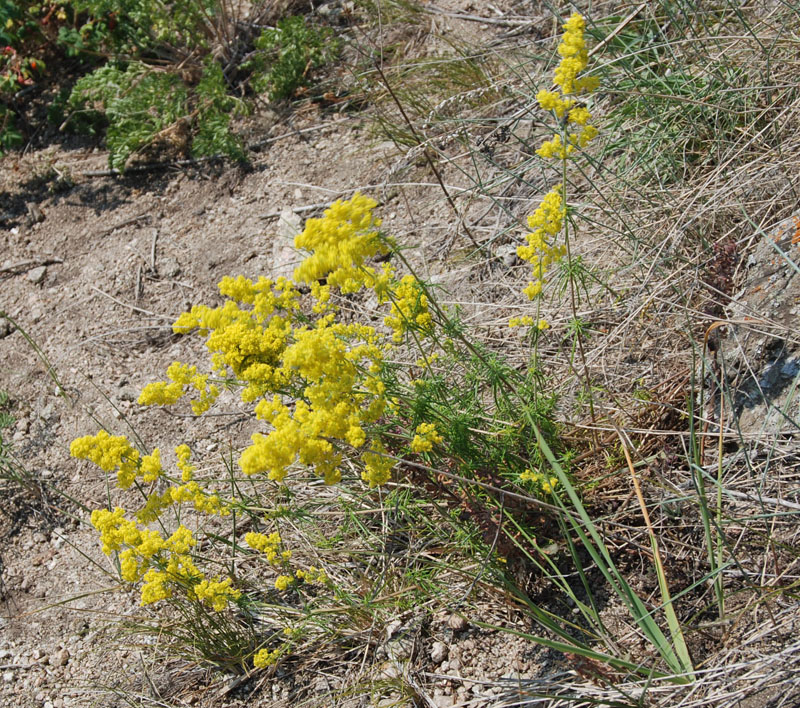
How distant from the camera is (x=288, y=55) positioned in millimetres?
4891

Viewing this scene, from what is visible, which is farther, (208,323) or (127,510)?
(127,510)

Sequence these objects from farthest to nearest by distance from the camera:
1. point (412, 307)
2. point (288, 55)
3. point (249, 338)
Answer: point (288, 55), point (412, 307), point (249, 338)

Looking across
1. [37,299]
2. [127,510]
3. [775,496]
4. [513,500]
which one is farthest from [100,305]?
[775,496]

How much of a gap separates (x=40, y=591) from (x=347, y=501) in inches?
57.4

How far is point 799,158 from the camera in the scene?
284 centimetres

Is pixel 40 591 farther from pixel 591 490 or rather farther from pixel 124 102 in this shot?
pixel 124 102

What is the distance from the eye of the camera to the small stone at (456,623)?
8.42 feet

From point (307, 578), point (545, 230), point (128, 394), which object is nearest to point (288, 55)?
point (128, 394)

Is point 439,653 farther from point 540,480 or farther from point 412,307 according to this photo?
point 412,307

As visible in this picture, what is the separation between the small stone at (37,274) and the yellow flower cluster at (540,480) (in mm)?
3410

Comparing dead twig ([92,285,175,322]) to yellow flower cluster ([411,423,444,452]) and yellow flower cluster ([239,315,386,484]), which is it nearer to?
yellow flower cluster ([239,315,386,484])

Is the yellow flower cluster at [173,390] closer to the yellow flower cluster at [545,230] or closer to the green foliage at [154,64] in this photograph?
the yellow flower cluster at [545,230]

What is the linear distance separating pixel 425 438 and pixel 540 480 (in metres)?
0.48

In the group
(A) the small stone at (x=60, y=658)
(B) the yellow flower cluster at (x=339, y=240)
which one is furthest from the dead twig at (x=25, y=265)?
(B) the yellow flower cluster at (x=339, y=240)
